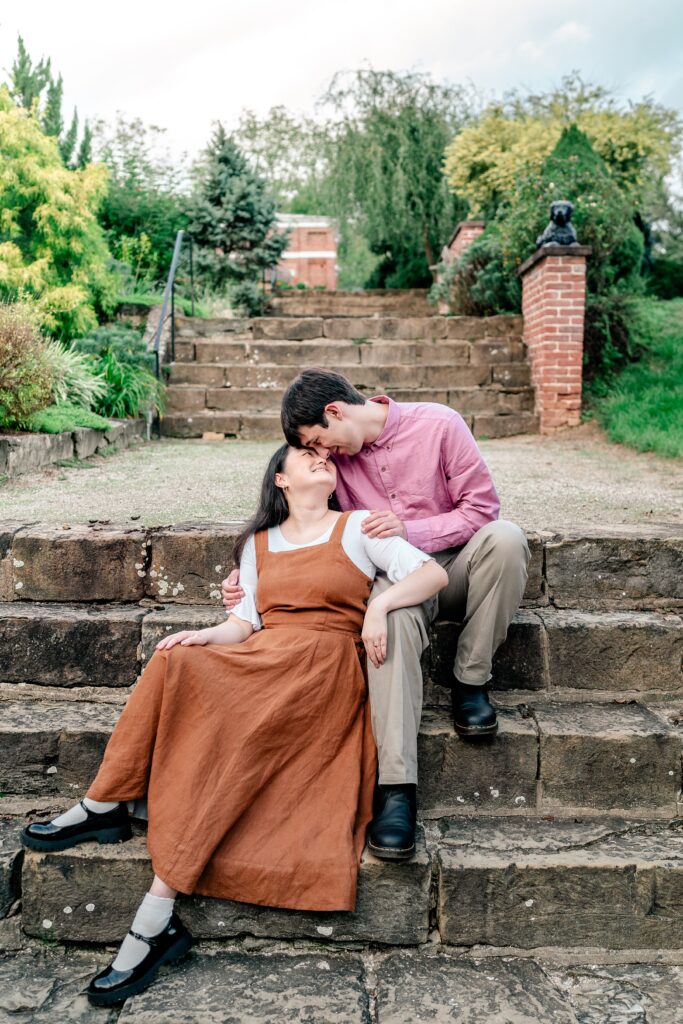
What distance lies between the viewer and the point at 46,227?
26.5 ft

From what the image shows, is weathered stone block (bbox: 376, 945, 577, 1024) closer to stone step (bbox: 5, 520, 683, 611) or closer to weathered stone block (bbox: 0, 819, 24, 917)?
weathered stone block (bbox: 0, 819, 24, 917)

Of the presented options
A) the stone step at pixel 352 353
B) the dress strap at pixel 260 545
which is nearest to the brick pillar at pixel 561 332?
the stone step at pixel 352 353

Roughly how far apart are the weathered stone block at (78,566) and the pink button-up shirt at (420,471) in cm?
85

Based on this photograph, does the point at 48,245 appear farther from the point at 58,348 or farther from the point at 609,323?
the point at 609,323

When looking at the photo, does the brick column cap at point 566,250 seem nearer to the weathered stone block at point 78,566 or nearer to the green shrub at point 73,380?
the green shrub at point 73,380

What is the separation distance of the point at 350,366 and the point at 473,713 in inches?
215

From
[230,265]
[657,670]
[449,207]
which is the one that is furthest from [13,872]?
[449,207]

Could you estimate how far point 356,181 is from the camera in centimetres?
1423

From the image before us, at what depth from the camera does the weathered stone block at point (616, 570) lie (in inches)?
110

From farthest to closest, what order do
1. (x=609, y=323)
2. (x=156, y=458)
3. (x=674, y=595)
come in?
(x=609, y=323) < (x=156, y=458) < (x=674, y=595)

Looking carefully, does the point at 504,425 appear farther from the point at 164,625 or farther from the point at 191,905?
the point at 191,905

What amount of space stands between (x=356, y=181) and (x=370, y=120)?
3.97 feet

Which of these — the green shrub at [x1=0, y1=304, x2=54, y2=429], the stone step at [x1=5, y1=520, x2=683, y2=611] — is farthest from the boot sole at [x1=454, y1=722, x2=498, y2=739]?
the green shrub at [x1=0, y1=304, x2=54, y2=429]

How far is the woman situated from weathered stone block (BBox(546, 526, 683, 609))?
828 millimetres
